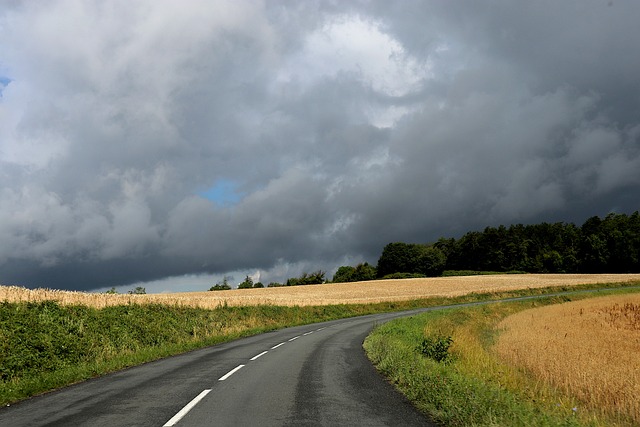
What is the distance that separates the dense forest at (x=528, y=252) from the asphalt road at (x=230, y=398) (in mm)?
132470

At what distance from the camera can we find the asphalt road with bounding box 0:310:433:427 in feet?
25.7

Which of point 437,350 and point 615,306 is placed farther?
point 615,306

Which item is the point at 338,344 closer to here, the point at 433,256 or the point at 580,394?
the point at 580,394

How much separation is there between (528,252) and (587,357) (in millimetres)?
149435

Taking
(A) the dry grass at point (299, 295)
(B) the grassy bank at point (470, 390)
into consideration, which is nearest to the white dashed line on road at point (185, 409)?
(B) the grassy bank at point (470, 390)

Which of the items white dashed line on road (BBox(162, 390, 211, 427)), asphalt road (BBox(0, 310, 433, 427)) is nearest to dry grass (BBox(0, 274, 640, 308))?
asphalt road (BBox(0, 310, 433, 427))

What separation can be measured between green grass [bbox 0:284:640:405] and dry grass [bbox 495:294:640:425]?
42.9 feet

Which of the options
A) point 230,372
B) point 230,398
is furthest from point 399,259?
point 230,398

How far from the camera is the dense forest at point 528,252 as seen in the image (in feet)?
412

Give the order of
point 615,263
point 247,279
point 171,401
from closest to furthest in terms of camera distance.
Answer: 1. point 171,401
2. point 615,263
3. point 247,279

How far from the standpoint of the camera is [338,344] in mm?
20750

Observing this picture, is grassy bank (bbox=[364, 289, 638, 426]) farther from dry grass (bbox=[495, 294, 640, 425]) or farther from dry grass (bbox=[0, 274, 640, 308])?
dry grass (bbox=[0, 274, 640, 308])

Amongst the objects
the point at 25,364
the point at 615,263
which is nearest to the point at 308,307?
the point at 25,364

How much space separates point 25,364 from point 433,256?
15075cm
